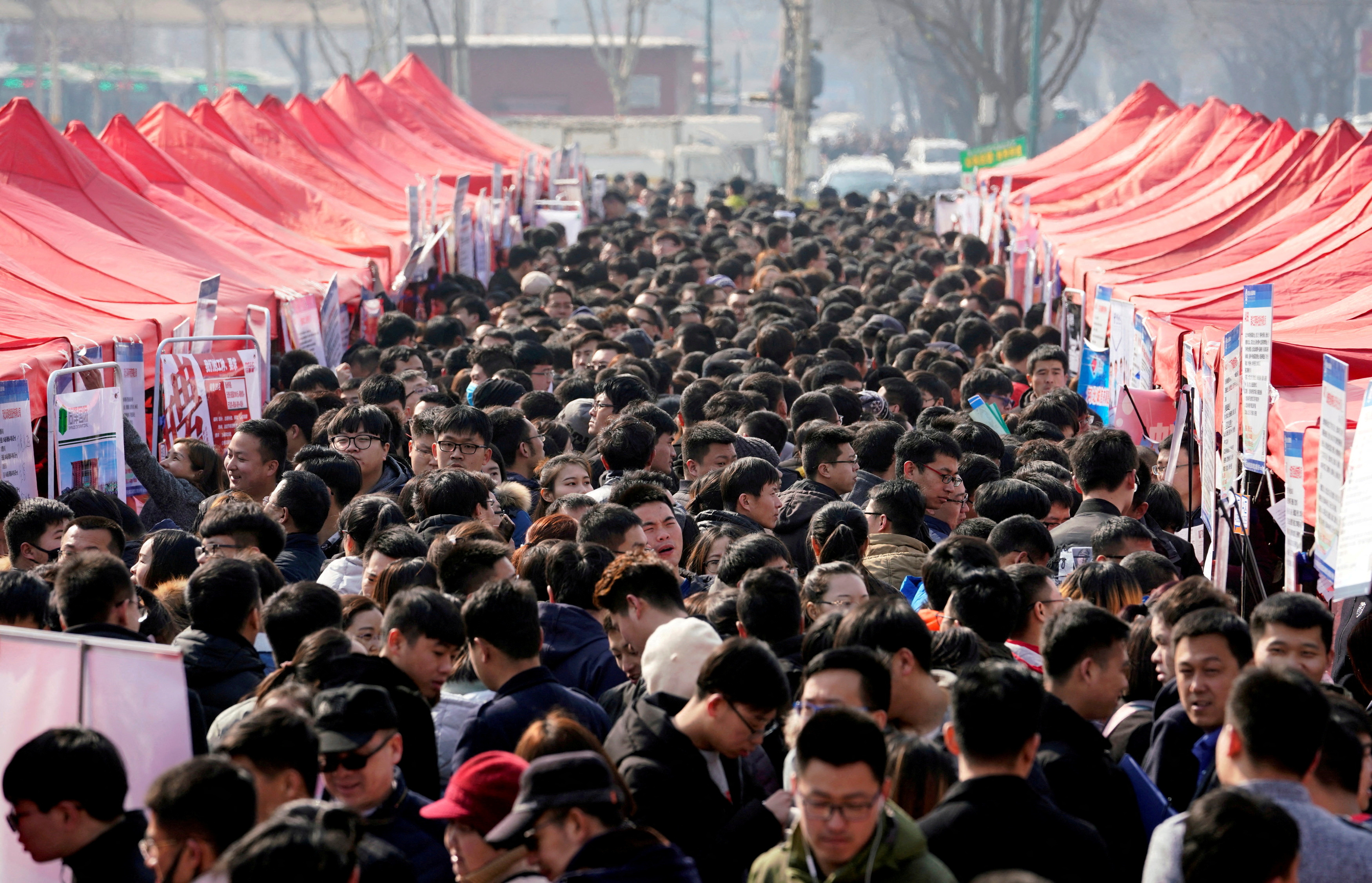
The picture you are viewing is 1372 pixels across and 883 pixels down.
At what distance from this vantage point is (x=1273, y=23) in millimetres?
59094

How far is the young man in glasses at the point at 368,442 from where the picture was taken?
7.59 meters

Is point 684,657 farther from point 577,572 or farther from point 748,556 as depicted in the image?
point 748,556

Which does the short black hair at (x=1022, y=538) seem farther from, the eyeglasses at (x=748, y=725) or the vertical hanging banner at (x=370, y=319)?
the vertical hanging banner at (x=370, y=319)

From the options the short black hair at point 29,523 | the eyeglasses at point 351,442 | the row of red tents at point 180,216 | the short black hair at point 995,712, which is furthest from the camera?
the row of red tents at point 180,216

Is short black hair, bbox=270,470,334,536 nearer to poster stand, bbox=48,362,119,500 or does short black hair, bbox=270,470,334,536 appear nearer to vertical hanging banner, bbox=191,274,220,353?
poster stand, bbox=48,362,119,500

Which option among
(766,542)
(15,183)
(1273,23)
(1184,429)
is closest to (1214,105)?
(1184,429)

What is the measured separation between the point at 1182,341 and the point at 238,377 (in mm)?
5008

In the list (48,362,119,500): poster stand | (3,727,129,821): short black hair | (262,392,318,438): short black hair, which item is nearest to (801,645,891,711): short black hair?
(3,727,129,821): short black hair

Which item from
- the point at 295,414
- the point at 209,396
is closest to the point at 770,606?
the point at 295,414

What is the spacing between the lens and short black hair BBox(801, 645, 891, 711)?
3889 mm

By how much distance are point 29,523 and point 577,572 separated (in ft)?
7.14

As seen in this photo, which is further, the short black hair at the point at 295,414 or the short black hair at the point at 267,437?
the short black hair at the point at 295,414

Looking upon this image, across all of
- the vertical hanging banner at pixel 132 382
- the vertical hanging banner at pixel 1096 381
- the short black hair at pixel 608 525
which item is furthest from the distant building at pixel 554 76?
the short black hair at pixel 608 525

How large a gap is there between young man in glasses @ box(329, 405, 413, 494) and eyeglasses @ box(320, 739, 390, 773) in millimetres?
3892
